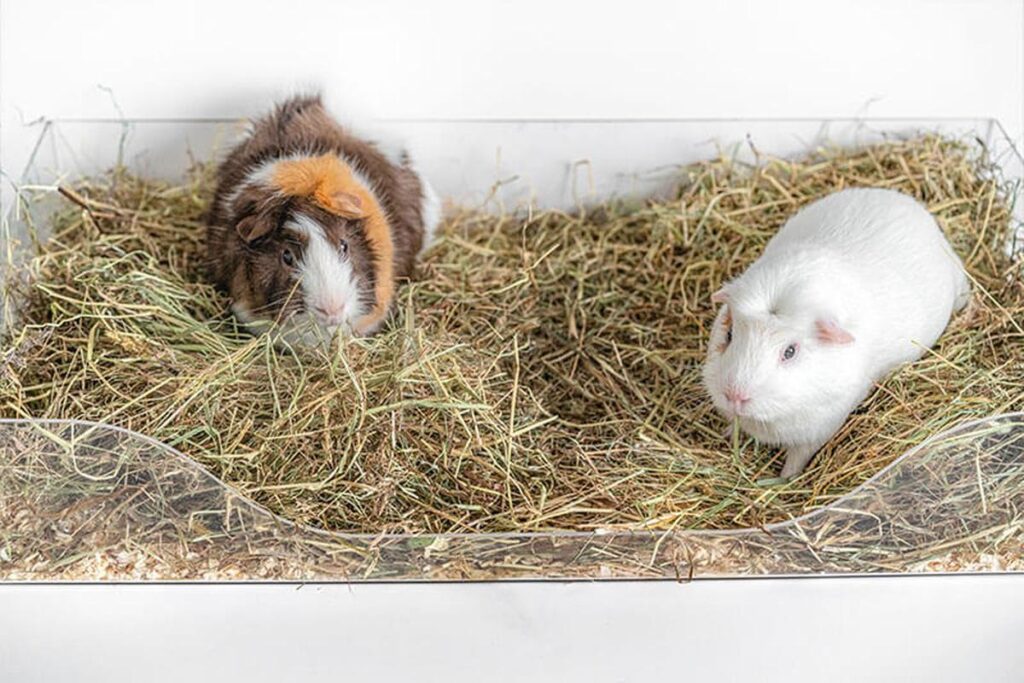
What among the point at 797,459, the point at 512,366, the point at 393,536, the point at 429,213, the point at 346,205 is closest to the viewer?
the point at 393,536

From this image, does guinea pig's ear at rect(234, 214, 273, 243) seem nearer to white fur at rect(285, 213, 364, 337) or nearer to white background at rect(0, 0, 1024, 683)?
white fur at rect(285, 213, 364, 337)

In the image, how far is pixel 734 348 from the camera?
101 inches

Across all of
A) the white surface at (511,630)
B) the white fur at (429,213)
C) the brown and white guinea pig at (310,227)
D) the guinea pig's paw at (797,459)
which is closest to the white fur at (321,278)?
the brown and white guinea pig at (310,227)

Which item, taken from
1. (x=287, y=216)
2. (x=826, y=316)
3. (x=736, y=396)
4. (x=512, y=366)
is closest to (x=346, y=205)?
(x=287, y=216)

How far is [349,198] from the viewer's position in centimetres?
280

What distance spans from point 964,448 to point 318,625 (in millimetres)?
1325

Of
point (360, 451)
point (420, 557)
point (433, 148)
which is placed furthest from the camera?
point (433, 148)

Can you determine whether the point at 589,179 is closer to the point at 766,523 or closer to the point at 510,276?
the point at 510,276

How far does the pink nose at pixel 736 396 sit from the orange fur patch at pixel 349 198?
35.7 inches
